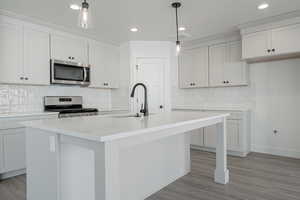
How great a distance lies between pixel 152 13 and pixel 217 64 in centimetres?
193

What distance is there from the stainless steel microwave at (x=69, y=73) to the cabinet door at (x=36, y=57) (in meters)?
0.11

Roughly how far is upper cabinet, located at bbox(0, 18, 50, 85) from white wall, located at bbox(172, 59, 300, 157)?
3651 millimetres

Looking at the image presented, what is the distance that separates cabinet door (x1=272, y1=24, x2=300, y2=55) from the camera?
9.84ft

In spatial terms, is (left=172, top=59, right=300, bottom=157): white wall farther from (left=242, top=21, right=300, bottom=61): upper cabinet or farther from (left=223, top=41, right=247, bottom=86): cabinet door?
(left=242, top=21, right=300, bottom=61): upper cabinet

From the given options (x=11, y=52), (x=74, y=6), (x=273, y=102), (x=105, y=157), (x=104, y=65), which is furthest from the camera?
(x=104, y=65)

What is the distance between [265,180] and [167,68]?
9.56ft

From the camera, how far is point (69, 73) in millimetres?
3602

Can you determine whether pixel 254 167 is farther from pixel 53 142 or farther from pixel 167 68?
pixel 53 142

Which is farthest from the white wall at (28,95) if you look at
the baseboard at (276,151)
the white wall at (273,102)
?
the baseboard at (276,151)

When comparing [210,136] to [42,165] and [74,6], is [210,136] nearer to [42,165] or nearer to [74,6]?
[42,165]

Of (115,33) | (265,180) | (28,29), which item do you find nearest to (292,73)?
(265,180)

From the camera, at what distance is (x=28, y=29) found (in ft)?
10.2

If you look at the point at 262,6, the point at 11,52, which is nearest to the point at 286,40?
the point at 262,6

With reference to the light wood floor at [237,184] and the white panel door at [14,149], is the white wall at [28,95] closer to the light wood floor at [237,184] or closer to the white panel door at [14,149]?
the white panel door at [14,149]
